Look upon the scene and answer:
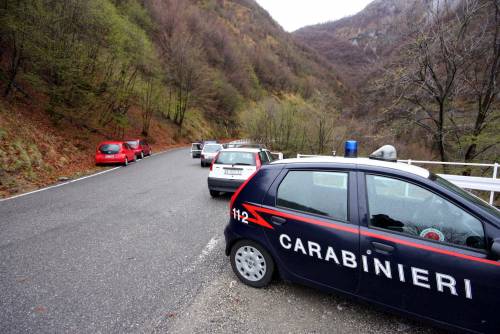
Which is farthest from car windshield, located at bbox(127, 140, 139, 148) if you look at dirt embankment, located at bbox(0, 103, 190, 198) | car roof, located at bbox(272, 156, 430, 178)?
car roof, located at bbox(272, 156, 430, 178)

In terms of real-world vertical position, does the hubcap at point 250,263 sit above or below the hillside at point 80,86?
below

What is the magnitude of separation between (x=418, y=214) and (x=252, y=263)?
186cm

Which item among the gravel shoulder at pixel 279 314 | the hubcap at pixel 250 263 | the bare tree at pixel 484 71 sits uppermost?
the bare tree at pixel 484 71

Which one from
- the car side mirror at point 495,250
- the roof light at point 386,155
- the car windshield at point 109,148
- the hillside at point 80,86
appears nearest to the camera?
the car side mirror at point 495,250

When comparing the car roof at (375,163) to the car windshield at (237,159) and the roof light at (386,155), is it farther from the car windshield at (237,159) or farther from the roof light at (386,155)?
the car windshield at (237,159)

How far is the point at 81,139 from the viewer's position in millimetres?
16719

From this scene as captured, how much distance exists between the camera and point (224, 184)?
7031 mm

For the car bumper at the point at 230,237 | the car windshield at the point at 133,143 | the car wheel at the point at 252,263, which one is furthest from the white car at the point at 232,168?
the car windshield at the point at 133,143

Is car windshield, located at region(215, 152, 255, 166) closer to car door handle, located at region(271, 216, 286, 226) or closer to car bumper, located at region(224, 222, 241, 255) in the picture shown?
car bumper, located at region(224, 222, 241, 255)

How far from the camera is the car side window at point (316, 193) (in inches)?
97.0

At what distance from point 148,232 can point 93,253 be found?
3.26 feet

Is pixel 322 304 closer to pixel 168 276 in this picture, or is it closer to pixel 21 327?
pixel 168 276

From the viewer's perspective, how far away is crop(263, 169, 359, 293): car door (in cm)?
235

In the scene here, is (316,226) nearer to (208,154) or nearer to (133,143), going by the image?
(208,154)
